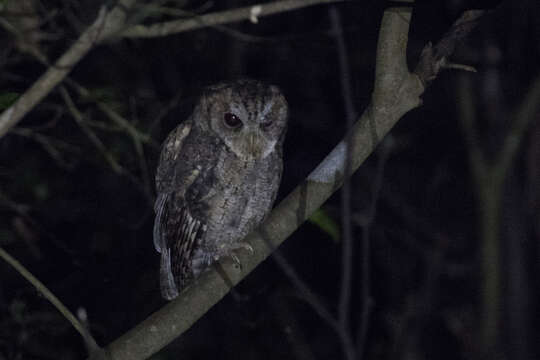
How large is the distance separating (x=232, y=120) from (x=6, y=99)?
1.11m

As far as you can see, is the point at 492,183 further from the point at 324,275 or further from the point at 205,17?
the point at 205,17

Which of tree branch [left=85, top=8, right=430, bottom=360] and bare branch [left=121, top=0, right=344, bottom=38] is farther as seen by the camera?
tree branch [left=85, top=8, right=430, bottom=360]

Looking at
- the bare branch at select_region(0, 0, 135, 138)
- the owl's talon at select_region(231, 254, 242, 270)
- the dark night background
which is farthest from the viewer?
the dark night background

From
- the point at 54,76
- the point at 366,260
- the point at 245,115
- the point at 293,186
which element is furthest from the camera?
the point at 293,186

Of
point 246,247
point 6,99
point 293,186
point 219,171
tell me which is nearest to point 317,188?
point 246,247

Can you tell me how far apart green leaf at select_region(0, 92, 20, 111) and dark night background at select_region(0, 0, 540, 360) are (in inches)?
50.9

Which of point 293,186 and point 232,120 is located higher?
point 232,120

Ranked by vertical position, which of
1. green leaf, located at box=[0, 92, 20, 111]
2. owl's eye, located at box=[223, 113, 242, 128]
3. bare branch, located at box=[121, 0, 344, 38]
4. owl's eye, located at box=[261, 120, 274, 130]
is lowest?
owl's eye, located at box=[261, 120, 274, 130]

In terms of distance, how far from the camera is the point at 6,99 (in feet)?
6.01

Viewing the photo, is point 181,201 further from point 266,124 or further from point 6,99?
point 6,99

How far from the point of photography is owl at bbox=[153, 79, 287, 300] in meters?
2.76

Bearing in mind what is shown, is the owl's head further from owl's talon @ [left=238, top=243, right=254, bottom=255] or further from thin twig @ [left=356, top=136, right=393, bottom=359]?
thin twig @ [left=356, top=136, right=393, bottom=359]

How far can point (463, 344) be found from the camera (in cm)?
478

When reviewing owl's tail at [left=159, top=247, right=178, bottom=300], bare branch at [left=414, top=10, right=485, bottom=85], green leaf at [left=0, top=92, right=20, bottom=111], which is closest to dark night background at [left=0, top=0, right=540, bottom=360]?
owl's tail at [left=159, top=247, right=178, bottom=300]
